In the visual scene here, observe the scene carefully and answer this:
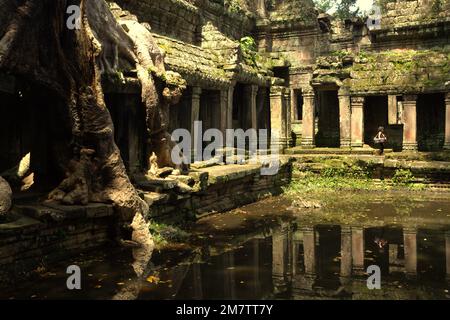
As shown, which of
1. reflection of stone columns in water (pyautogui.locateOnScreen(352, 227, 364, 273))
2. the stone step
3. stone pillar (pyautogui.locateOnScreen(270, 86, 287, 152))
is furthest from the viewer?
stone pillar (pyautogui.locateOnScreen(270, 86, 287, 152))

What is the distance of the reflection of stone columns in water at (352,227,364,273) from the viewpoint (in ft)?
24.6

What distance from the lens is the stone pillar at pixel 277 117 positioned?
1928cm

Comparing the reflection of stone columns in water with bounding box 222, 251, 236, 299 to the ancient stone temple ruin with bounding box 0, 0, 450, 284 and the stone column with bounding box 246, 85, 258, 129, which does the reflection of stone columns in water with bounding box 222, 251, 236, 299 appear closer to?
the ancient stone temple ruin with bounding box 0, 0, 450, 284

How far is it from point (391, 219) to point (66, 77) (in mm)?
7855

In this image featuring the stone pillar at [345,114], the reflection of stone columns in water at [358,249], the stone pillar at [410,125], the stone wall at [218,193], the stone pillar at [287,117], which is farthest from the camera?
the stone pillar at [287,117]

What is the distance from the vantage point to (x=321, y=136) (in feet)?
68.4

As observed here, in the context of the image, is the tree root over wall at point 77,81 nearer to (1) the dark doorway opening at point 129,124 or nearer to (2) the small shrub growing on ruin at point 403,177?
(1) the dark doorway opening at point 129,124

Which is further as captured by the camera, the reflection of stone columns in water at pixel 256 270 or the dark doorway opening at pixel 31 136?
the dark doorway opening at pixel 31 136

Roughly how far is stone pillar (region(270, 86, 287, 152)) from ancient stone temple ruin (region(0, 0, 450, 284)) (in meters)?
0.04

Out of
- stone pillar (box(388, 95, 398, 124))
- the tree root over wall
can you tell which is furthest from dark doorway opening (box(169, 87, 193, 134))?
stone pillar (box(388, 95, 398, 124))

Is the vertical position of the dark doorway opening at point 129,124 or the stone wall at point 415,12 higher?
the stone wall at point 415,12

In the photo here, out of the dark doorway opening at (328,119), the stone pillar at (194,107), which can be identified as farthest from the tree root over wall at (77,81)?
the dark doorway opening at (328,119)

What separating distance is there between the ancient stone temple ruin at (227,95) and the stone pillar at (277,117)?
41 mm

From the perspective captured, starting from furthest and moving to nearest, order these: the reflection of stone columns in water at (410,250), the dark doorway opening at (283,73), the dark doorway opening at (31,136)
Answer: the dark doorway opening at (283,73) < the dark doorway opening at (31,136) < the reflection of stone columns in water at (410,250)
